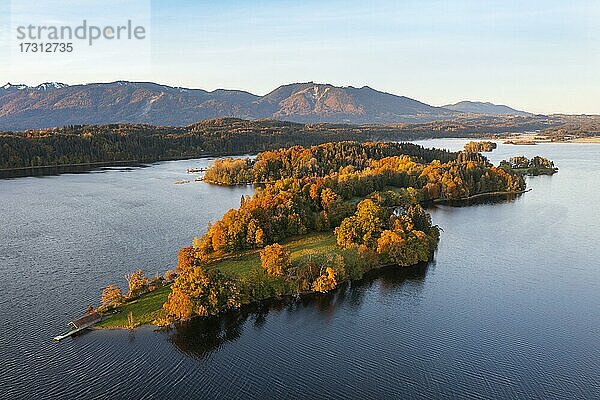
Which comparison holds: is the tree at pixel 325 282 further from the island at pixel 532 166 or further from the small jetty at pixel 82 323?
the island at pixel 532 166

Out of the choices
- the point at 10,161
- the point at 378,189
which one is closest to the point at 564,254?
the point at 378,189

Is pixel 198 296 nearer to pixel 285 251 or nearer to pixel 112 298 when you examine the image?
pixel 112 298

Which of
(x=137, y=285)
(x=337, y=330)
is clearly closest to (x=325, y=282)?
(x=337, y=330)

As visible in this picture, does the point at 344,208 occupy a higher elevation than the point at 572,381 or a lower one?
higher

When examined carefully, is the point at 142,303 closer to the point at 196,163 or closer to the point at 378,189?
the point at 378,189

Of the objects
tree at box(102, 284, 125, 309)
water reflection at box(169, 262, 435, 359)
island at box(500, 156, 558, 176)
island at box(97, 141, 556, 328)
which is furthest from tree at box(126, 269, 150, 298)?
island at box(500, 156, 558, 176)

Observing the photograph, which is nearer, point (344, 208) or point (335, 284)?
point (335, 284)
